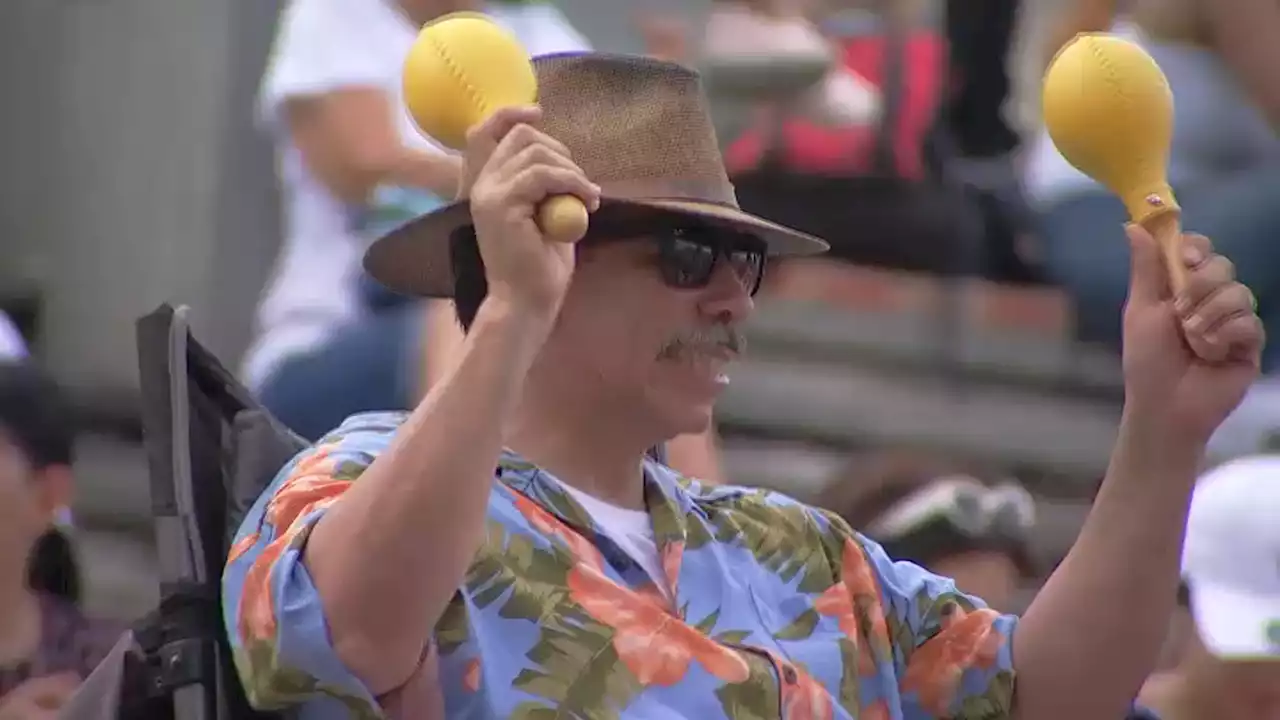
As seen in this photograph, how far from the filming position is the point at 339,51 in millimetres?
3678

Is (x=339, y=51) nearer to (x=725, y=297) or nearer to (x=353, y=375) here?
(x=353, y=375)

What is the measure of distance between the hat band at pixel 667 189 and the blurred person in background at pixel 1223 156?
1634mm

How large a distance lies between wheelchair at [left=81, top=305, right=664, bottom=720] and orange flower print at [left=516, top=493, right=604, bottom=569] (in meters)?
0.31

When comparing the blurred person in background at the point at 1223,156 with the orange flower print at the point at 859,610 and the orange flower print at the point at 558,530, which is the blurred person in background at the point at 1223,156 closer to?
the orange flower print at the point at 859,610

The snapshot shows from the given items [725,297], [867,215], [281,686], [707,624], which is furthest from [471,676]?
[867,215]

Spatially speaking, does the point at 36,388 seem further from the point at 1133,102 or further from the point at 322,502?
the point at 1133,102

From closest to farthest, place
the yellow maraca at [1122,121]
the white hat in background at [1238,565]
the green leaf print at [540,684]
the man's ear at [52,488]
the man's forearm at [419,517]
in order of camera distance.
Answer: the man's forearm at [419,517] → the green leaf print at [540,684] → the yellow maraca at [1122,121] → the white hat in background at [1238,565] → the man's ear at [52,488]

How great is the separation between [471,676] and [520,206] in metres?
0.46

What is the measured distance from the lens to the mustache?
7.99ft

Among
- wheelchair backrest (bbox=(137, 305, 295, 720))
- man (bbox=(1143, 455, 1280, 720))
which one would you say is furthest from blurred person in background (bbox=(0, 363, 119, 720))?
man (bbox=(1143, 455, 1280, 720))

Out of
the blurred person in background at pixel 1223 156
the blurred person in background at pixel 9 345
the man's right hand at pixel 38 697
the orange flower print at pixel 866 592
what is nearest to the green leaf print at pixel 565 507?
the orange flower print at pixel 866 592

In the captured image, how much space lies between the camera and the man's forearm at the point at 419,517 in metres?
1.96

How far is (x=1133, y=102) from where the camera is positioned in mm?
2279

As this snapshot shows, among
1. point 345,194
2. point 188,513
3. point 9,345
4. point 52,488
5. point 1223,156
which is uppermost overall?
point 1223,156
